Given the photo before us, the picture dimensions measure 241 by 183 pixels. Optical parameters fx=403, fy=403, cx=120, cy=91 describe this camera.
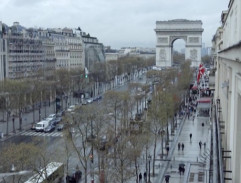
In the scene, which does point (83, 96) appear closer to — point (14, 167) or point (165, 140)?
point (165, 140)

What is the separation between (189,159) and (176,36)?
211 feet

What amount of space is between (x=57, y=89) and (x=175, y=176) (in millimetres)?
29211

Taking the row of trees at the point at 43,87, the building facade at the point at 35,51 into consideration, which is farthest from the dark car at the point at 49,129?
the building facade at the point at 35,51

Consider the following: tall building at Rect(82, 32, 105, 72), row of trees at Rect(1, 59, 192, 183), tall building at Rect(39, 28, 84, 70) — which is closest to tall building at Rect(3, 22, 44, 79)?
tall building at Rect(39, 28, 84, 70)

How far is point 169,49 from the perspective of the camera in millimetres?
86562

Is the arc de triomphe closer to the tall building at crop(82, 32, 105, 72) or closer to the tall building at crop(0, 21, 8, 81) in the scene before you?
the tall building at crop(82, 32, 105, 72)

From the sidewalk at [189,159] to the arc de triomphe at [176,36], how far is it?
5334 cm

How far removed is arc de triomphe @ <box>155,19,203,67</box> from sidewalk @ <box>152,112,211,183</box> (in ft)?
175

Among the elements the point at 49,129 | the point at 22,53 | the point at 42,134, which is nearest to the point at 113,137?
the point at 42,134

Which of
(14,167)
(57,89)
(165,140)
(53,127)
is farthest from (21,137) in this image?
(57,89)

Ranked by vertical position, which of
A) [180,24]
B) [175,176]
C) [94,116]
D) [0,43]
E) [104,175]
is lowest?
[175,176]

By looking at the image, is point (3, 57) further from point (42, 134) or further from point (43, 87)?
point (42, 134)

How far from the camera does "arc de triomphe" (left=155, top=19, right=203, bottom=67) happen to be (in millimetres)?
84938

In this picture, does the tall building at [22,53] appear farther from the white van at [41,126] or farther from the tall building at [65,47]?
the white van at [41,126]
